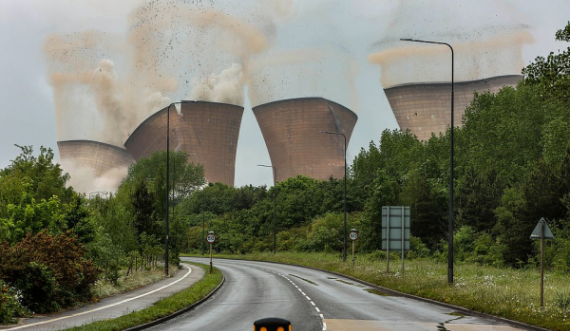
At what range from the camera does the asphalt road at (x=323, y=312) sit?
1529 centimetres

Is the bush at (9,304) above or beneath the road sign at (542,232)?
beneath

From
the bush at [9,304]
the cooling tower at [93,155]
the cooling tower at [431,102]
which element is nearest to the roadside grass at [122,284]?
the bush at [9,304]

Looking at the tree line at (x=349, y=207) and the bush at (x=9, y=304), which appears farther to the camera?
the tree line at (x=349, y=207)

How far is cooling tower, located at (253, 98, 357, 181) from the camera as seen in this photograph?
343 ft

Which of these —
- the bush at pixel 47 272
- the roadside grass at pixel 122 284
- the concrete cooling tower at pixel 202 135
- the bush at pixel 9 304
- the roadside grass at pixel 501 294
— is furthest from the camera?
the concrete cooling tower at pixel 202 135

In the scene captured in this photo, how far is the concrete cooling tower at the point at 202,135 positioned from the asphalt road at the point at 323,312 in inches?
3126

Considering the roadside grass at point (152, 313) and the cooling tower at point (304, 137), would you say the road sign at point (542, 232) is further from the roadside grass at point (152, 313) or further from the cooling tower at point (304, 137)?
the cooling tower at point (304, 137)

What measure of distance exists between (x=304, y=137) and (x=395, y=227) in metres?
74.2

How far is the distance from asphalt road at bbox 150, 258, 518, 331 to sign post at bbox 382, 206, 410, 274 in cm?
338

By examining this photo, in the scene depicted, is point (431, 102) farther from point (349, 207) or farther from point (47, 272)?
point (47, 272)

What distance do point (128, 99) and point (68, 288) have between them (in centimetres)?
10260

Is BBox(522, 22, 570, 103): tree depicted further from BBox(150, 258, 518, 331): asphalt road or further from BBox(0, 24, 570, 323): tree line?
BBox(150, 258, 518, 331): asphalt road

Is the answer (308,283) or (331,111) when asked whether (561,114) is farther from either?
(331,111)

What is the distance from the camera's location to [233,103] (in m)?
113
